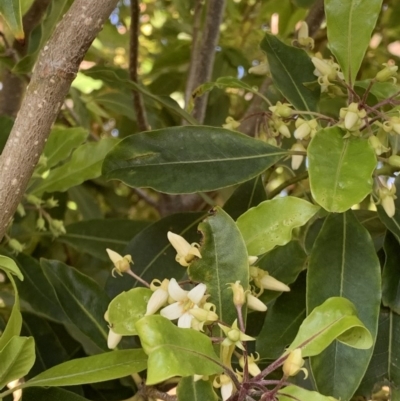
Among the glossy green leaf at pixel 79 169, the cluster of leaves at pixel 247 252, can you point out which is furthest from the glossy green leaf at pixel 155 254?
the glossy green leaf at pixel 79 169

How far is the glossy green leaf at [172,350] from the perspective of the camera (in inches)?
14.6

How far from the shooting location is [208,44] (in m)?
0.94

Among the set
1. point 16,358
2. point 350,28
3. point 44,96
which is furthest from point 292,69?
point 16,358

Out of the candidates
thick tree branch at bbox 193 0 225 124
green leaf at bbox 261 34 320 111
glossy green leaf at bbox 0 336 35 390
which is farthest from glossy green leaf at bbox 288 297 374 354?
thick tree branch at bbox 193 0 225 124

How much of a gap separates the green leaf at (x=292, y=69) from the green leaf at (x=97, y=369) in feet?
1.21

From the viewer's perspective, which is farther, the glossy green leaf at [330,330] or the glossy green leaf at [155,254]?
the glossy green leaf at [155,254]

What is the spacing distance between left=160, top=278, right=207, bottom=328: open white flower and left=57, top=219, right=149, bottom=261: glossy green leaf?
1.61 ft

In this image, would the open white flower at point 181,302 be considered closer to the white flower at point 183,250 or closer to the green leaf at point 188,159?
the white flower at point 183,250

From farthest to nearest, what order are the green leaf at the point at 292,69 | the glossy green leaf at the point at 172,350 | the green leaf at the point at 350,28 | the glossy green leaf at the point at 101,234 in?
the glossy green leaf at the point at 101,234
the green leaf at the point at 292,69
the green leaf at the point at 350,28
the glossy green leaf at the point at 172,350

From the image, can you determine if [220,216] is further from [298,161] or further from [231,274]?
[298,161]

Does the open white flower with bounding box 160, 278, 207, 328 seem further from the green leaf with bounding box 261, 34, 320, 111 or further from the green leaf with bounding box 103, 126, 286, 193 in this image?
the green leaf with bounding box 261, 34, 320, 111

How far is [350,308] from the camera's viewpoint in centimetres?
44

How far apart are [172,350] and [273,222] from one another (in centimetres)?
18

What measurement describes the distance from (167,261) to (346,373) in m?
0.29
